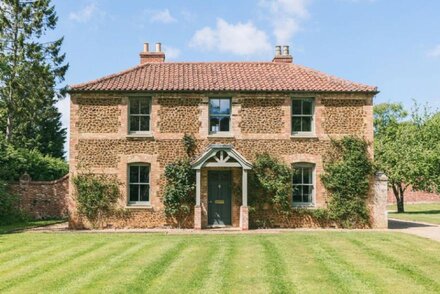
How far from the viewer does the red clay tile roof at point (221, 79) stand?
21.5 meters

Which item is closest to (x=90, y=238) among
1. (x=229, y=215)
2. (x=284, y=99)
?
(x=229, y=215)

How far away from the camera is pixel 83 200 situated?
69.6ft

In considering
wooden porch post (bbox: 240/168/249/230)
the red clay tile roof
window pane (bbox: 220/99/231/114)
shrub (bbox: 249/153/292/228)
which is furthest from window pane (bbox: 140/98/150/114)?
shrub (bbox: 249/153/292/228)

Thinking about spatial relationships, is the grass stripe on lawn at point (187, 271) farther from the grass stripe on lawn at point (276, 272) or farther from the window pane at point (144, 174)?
the window pane at point (144, 174)

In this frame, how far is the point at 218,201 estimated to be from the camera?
21.5 metres

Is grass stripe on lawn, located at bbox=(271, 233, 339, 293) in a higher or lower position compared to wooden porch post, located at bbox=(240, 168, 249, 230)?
lower

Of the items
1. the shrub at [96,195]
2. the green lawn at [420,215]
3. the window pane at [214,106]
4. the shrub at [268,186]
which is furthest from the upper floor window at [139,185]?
the green lawn at [420,215]

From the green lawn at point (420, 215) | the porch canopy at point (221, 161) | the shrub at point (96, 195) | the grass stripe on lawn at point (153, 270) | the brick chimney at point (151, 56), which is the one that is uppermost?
the brick chimney at point (151, 56)

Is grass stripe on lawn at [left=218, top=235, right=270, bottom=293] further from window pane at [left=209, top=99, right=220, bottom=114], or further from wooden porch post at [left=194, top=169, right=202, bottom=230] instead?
window pane at [left=209, top=99, right=220, bottom=114]

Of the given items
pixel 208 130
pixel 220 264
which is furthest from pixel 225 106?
pixel 220 264

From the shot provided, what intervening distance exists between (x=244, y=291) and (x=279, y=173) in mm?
12128

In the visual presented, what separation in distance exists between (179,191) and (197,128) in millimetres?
3059

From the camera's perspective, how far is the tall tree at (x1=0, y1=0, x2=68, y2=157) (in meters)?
35.1

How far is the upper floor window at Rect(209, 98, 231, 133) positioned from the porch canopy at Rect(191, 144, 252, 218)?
57.7 inches
